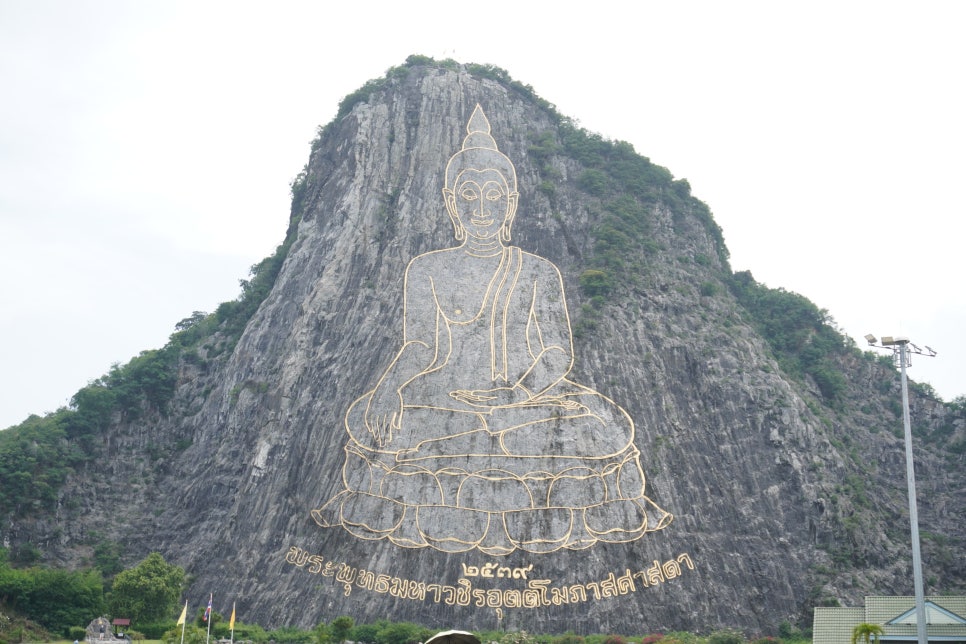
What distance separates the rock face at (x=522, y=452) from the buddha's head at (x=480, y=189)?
0.76 metres

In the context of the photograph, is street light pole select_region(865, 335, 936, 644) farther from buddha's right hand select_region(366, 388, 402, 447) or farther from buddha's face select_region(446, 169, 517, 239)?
buddha's face select_region(446, 169, 517, 239)

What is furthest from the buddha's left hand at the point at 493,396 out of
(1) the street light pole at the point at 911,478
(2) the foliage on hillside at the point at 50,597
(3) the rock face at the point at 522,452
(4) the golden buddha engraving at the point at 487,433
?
(1) the street light pole at the point at 911,478

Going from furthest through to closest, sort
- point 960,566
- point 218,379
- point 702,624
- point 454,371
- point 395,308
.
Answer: point 218,379, point 395,308, point 454,371, point 960,566, point 702,624

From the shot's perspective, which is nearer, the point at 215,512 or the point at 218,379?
the point at 215,512

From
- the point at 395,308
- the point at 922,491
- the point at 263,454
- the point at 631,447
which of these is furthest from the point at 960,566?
the point at 263,454

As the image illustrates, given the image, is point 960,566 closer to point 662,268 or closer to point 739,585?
point 739,585

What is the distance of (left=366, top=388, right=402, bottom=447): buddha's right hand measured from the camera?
94.6 feet

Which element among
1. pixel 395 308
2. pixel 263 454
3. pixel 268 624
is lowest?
pixel 268 624

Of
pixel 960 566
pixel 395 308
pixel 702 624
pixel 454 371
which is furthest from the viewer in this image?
pixel 395 308

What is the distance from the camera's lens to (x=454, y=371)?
30188 millimetres

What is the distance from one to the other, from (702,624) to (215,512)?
51.8 feet

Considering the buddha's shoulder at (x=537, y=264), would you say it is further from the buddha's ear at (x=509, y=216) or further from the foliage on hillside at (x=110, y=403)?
the foliage on hillside at (x=110, y=403)

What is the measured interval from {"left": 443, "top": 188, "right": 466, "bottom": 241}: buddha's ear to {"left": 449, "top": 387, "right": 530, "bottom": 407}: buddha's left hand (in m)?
6.68

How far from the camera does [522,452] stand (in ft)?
91.5
